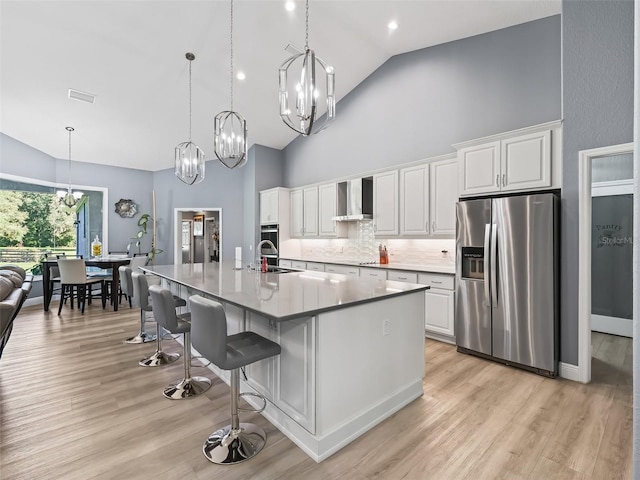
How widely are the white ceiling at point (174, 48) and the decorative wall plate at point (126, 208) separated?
1855mm

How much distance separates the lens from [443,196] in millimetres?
4199

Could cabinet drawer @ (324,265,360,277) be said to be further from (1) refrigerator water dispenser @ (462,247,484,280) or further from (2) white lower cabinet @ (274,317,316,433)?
(2) white lower cabinet @ (274,317,316,433)

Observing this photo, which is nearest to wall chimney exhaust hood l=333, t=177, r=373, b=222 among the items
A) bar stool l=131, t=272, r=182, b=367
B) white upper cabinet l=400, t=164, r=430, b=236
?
white upper cabinet l=400, t=164, r=430, b=236

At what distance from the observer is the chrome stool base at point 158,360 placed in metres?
3.33

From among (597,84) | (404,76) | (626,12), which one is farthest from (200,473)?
(404,76)

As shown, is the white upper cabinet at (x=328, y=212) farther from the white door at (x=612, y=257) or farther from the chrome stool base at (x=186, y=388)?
the white door at (x=612, y=257)

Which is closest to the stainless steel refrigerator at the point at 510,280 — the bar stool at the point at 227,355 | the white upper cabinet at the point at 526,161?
the white upper cabinet at the point at 526,161

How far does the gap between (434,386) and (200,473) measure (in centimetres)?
197

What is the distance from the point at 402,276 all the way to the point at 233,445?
2899mm

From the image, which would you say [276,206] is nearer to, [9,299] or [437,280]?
[437,280]

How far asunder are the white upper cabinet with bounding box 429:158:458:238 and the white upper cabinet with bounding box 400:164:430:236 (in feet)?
0.28

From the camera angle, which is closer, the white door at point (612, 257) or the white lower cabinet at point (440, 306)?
the white lower cabinet at point (440, 306)

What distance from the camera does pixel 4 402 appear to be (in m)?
2.58

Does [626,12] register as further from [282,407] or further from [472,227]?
[282,407]
